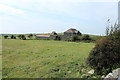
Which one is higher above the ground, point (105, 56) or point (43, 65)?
point (105, 56)

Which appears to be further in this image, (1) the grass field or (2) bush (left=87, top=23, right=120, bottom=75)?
(1) the grass field

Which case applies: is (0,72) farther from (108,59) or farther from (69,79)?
(108,59)

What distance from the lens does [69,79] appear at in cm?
388

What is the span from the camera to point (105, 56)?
13.9ft

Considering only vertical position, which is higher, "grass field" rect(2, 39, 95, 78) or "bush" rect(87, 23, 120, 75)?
"bush" rect(87, 23, 120, 75)

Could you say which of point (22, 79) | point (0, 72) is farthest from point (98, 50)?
point (0, 72)

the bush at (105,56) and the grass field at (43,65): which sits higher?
the bush at (105,56)

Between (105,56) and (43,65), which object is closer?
(105,56)

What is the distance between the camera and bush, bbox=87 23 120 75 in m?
4.18

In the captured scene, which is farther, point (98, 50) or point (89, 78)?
point (98, 50)

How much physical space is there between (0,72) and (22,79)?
1238mm

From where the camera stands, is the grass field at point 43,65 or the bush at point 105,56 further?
the grass field at point 43,65

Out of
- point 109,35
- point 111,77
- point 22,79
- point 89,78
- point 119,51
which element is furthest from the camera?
point 109,35

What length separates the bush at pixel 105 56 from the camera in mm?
4180
